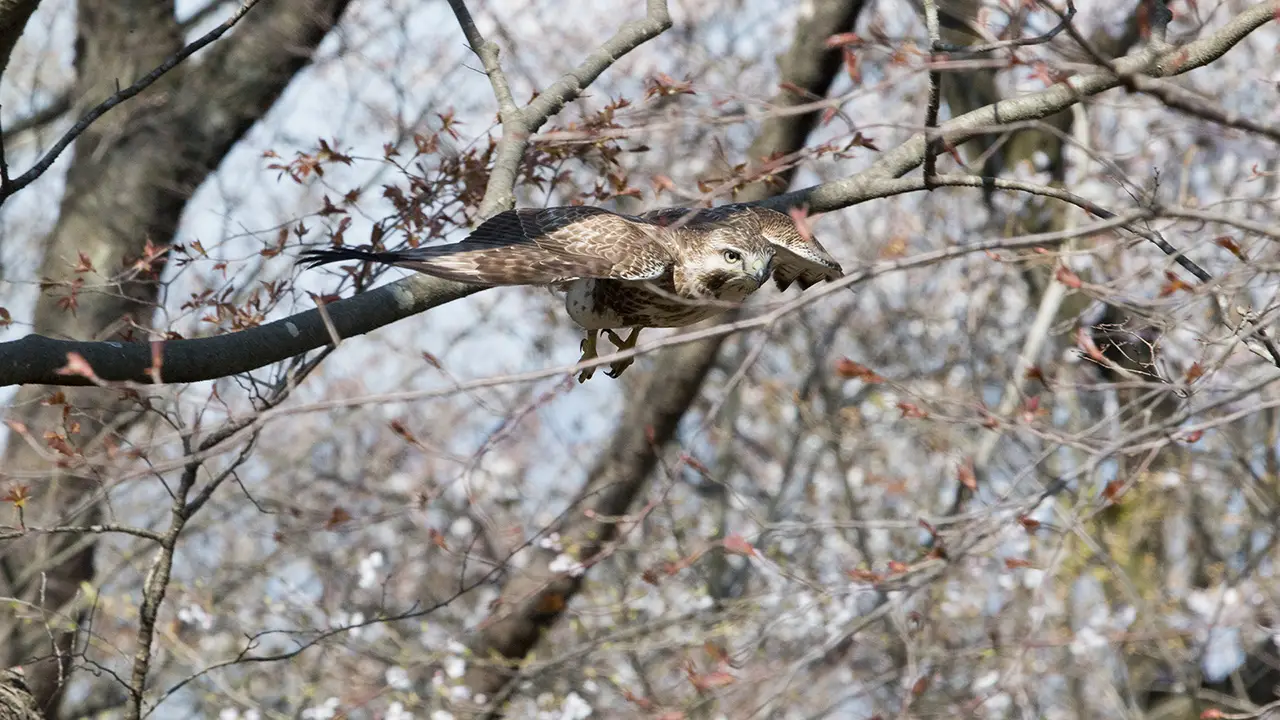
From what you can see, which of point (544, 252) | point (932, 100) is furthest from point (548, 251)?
point (932, 100)

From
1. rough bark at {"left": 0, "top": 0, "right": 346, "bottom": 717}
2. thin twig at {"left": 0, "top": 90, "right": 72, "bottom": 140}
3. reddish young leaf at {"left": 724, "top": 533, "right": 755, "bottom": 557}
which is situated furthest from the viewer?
thin twig at {"left": 0, "top": 90, "right": 72, "bottom": 140}

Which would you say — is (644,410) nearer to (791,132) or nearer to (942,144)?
(791,132)

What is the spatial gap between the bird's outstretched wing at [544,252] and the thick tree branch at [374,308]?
128 millimetres

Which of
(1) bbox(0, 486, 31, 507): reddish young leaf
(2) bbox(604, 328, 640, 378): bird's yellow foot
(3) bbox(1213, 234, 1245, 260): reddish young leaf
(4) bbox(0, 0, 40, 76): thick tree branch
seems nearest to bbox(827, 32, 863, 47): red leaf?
(3) bbox(1213, 234, 1245, 260): reddish young leaf

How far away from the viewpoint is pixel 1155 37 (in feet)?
11.1

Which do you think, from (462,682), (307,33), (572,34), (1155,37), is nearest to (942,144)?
(1155,37)

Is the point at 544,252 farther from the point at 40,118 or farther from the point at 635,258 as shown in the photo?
the point at 40,118

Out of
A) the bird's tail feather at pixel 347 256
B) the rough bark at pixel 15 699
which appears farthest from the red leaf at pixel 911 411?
the rough bark at pixel 15 699

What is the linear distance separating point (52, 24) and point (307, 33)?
336 cm

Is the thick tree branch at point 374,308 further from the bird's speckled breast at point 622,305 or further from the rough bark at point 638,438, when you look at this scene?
the rough bark at point 638,438

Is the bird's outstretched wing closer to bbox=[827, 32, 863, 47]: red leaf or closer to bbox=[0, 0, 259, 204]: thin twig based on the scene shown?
bbox=[0, 0, 259, 204]: thin twig

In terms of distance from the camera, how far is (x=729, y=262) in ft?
12.7

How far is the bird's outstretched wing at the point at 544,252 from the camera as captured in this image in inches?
121

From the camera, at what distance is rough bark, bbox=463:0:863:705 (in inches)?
281
